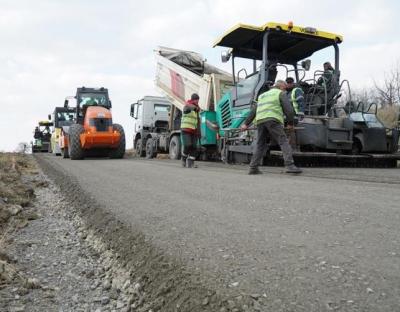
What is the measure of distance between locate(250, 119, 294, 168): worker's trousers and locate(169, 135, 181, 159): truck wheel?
5983mm

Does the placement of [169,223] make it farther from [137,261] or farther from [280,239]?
[280,239]

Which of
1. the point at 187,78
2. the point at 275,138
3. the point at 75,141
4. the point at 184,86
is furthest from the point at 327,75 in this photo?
the point at 75,141

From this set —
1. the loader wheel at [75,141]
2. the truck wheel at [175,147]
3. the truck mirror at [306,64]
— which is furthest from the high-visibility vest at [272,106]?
the loader wheel at [75,141]

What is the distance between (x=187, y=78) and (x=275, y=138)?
6099 mm

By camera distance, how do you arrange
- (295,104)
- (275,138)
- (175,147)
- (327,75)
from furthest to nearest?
(175,147) < (327,75) < (295,104) < (275,138)

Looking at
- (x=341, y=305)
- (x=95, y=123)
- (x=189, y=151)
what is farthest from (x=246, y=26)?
(x=341, y=305)

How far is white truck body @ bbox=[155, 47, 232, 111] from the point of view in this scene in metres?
11.7

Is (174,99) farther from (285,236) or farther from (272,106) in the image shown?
(285,236)

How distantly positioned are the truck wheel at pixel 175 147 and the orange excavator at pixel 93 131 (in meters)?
1.65

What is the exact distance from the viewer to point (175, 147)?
13.6 metres

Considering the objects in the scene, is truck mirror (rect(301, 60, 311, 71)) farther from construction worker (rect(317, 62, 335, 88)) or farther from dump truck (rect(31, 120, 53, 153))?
dump truck (rect(31, 120, 53, 153))

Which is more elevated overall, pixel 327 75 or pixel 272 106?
pixel 327 75

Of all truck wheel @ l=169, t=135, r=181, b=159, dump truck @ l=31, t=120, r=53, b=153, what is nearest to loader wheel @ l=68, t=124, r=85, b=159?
truck wheel @ l=169, t=135, r=181, b=159

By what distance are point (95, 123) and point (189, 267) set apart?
1179 cm
